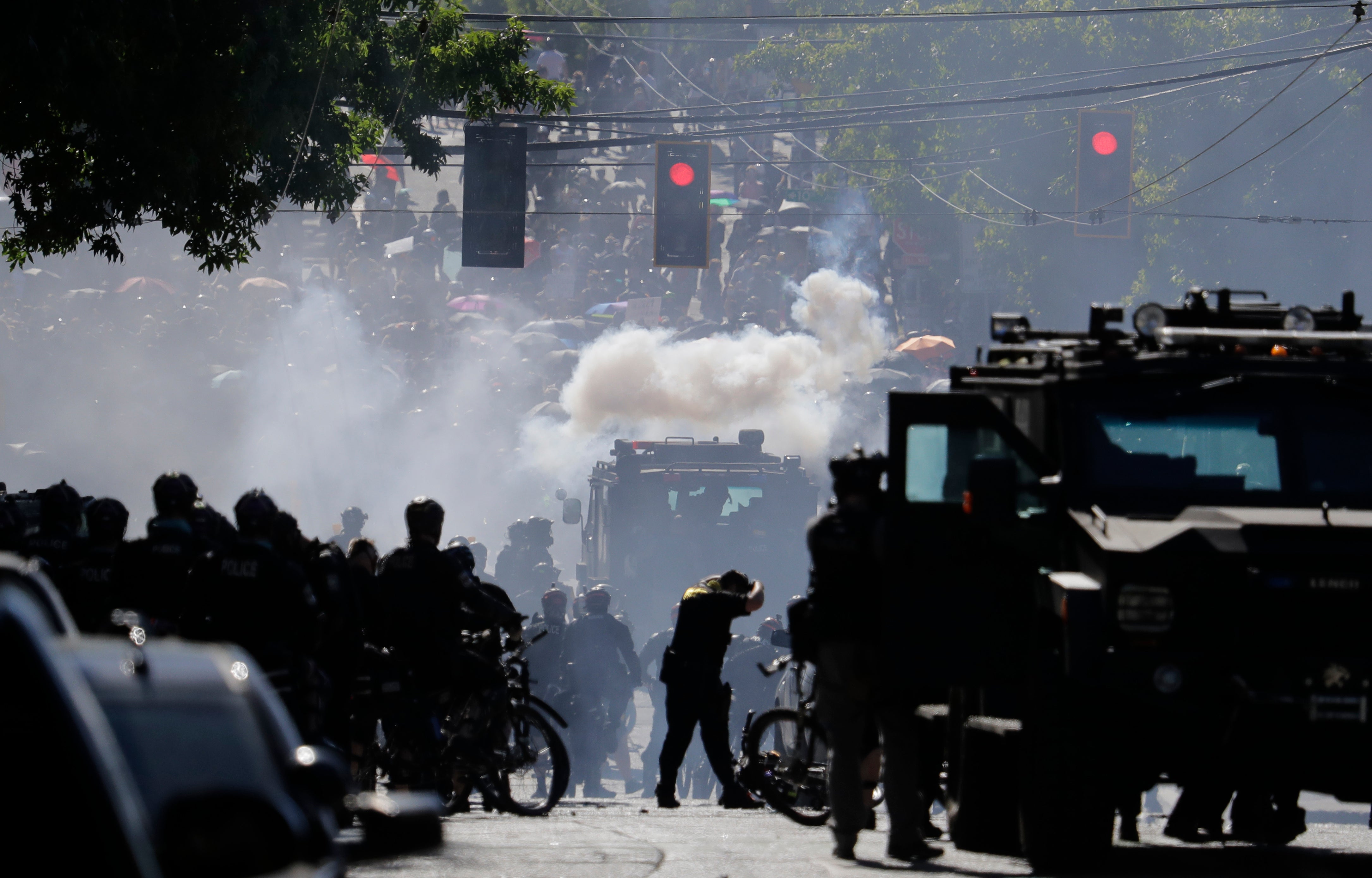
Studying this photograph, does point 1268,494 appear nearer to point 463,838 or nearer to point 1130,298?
point 463,838

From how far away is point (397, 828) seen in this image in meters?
2.26

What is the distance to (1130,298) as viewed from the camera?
56.6 meters

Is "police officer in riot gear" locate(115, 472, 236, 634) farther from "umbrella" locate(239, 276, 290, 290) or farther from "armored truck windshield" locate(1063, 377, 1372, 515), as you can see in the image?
"umbrella" locate(239, 276, 290, 290)

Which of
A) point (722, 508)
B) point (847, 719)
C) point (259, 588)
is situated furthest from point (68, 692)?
point (722, 508)

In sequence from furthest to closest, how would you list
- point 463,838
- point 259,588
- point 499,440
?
point 499,440 → point 463,838 → point 259,588

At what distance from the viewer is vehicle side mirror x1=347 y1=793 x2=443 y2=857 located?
2.26 metres

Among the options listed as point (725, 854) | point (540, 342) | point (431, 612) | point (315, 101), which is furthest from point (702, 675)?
point (540, 342)

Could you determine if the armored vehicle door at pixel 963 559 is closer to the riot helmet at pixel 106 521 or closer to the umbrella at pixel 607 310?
the riot helmet at pixel 106 521

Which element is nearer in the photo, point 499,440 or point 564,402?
point 564,402

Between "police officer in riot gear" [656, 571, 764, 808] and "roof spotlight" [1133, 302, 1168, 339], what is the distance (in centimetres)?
456

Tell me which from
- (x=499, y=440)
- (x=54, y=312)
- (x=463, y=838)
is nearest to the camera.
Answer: (x=463, y=838)

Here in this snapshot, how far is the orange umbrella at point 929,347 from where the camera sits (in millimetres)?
42344

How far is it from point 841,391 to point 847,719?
34745 millimetres

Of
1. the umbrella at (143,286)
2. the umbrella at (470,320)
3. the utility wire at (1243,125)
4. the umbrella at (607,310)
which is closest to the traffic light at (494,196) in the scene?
the utility wire at (1243,125)
